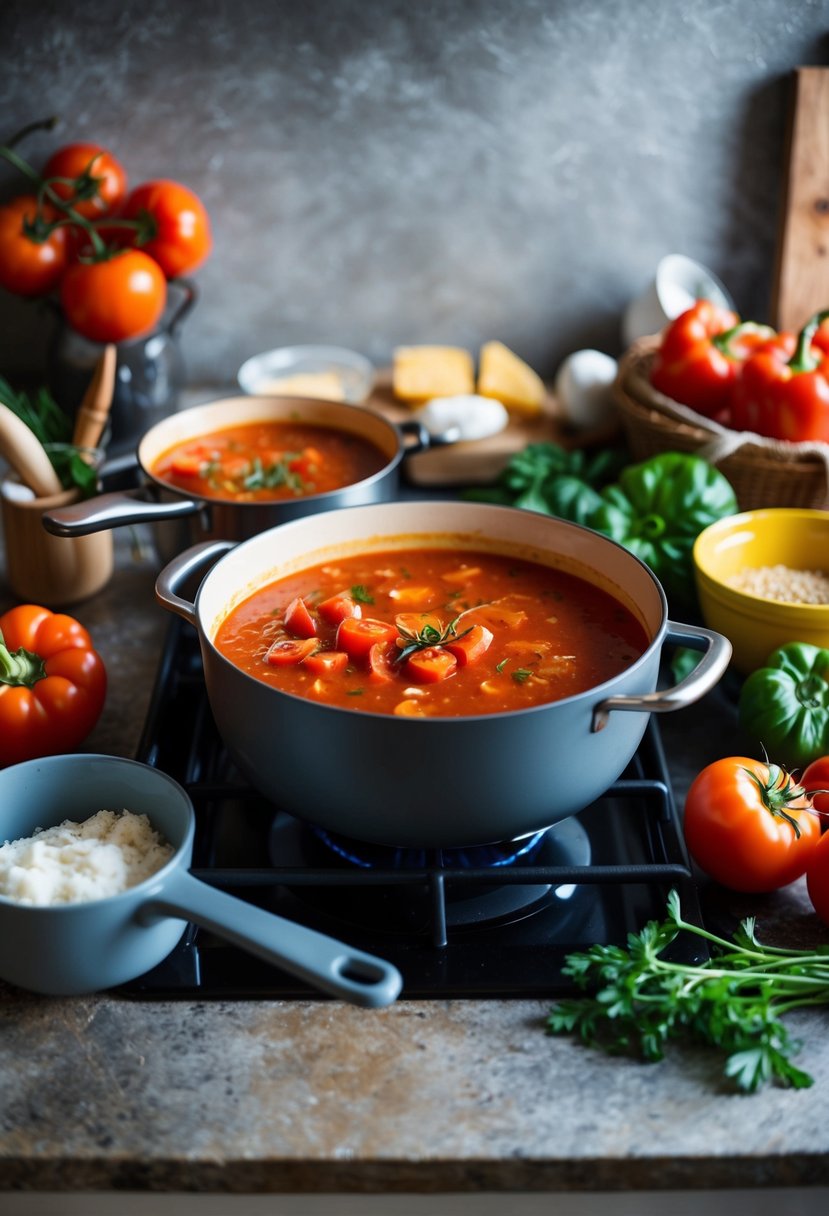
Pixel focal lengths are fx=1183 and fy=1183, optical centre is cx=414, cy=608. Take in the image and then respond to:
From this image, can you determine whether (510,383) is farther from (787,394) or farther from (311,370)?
(787,394)

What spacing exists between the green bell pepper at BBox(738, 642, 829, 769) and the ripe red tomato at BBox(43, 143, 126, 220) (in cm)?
160

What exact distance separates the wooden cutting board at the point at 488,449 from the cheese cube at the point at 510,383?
0.03 metres

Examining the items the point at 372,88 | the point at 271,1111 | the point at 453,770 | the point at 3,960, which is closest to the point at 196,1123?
the point at 271,1111

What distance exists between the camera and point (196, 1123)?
1.08 m

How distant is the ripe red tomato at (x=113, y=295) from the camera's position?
87.0 inches

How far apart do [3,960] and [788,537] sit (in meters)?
1.27

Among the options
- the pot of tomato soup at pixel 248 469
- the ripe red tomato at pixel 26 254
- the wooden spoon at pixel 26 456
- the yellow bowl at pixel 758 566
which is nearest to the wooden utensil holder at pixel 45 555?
the wooden spoon at pixel 26 456

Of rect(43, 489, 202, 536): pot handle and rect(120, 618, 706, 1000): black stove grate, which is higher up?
rect(43, 489, 202, 536): pot handle

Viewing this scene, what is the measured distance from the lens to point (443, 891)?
130cm

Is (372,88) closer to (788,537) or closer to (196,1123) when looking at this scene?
(788,537)

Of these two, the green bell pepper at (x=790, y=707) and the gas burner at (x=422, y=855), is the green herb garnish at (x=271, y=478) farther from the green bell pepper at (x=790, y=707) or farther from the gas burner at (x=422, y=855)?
the green bell pepper at (x=790, y=707)

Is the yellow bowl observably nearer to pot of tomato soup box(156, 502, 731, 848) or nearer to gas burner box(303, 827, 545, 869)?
pot of tomato soup box(156, 502, 731, 848)

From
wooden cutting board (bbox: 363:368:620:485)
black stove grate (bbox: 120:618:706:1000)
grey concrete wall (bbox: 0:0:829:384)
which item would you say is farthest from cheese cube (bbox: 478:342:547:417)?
black stove grate (bbox: 120:618:706:1000)

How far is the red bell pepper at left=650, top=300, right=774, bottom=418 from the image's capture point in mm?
2158
